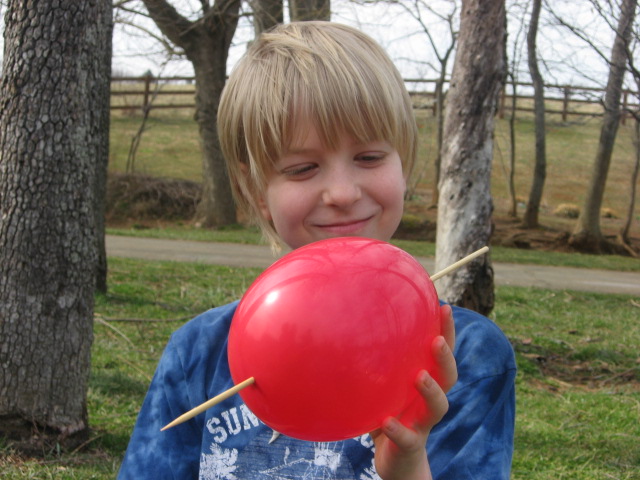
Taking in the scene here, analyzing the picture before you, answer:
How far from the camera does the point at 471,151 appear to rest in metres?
5.91

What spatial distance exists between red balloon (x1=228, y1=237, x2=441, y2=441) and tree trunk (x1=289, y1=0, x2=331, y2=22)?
40.3 ft

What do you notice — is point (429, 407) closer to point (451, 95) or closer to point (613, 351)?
point (451, 95)

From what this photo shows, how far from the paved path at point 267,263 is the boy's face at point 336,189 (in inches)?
373

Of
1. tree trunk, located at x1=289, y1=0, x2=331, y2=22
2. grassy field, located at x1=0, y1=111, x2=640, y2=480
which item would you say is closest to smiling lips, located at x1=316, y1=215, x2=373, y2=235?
grassy field, located at x1=0, y1=111, x2=640, y2=480

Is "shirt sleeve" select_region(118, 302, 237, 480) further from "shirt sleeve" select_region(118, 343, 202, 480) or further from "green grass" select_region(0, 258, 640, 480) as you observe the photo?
"green grass" select_region(0, 258, 640, 480)

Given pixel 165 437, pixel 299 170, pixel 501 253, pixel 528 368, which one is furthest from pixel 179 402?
pixel 501 253

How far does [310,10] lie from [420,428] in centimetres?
1273

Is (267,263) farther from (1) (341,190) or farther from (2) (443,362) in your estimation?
(2) (443,362)

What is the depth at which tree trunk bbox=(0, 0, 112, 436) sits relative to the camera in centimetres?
326

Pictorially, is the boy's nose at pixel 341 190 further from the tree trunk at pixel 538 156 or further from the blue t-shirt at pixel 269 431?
the tree trunk at pixel 538 156

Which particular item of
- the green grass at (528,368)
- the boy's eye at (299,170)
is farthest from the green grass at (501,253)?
the boy's eye at (299,170)

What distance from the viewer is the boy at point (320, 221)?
5.44 ft

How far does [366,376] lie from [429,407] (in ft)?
0.60

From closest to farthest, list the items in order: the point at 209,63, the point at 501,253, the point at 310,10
A: the point at 310,10
the point at 501,253
the point at 209,63
